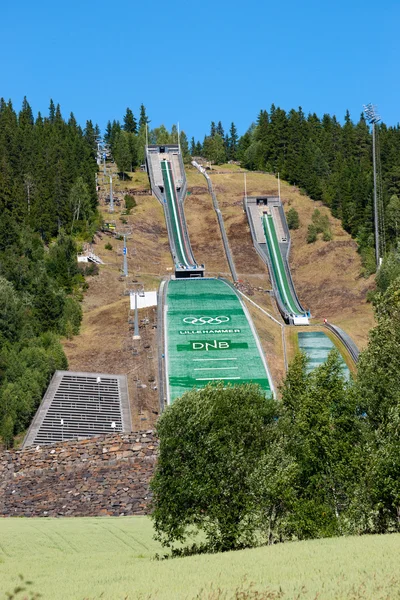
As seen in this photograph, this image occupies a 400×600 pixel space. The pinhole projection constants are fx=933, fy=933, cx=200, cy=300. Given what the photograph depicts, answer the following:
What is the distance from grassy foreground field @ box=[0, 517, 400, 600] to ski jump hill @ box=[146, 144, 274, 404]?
2874cm

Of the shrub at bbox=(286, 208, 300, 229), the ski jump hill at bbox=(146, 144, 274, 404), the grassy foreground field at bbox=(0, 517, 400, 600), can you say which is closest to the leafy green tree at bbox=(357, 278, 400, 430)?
the grassy foreground field at bbox=(0, 517, 400, 600)

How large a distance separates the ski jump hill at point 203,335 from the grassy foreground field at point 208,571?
2874 cm

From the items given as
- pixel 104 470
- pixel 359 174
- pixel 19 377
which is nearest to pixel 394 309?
pixel 104 470

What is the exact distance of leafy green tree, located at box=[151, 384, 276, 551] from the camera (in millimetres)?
27844

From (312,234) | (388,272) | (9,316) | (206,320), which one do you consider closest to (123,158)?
(312,234)

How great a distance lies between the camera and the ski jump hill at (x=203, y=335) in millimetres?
64875

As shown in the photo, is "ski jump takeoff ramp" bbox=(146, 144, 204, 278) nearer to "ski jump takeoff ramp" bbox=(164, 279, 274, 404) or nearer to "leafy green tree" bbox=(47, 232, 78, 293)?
"ski jump takeoff ramp" bbox=(164, 279, 274, 404)

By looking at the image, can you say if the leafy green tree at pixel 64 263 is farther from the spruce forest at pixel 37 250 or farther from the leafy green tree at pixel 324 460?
the leafy green tree at pixel 324 460

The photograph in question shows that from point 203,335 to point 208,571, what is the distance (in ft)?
175

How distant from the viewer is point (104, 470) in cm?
4650

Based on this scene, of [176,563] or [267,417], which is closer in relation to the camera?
[176,563]

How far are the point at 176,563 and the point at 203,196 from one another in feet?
322

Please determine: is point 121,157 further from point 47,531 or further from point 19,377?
point 47,531

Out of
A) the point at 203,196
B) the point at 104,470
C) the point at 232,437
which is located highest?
the point at 203,196
